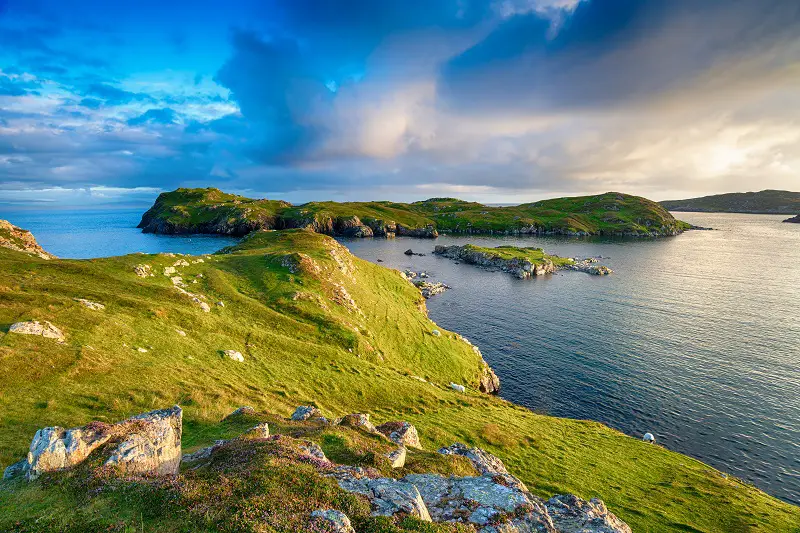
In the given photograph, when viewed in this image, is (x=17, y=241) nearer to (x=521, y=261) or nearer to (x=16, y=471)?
(x=16, y=471)

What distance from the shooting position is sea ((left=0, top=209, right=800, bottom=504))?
49969mm

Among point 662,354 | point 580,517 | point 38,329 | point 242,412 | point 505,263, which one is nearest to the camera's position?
point 580,517

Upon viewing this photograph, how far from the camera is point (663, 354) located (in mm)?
72812

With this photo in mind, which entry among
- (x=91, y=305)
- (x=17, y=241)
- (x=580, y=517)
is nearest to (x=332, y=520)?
(x=580, y=517)

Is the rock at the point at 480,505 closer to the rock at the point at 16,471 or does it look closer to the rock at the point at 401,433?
the rock at the point at 401,433

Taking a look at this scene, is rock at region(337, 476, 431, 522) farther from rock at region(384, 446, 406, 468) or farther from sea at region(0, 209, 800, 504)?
sea at region(0, 209, 800, 504)

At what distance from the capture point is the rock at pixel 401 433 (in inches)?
1039

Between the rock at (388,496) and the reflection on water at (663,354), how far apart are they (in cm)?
4723

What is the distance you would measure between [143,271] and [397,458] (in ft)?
188

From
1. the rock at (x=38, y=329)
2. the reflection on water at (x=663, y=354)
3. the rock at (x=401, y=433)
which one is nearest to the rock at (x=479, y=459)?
the rock at (x=401, y=433)

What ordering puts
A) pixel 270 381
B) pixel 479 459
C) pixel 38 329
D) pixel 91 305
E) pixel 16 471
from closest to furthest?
pixel 16 471
pixel 479 459
pixel 38 329
pixel 270 381
pixel 91 305

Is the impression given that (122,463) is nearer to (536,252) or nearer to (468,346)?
(468,346)

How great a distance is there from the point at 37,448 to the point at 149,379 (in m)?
17.7

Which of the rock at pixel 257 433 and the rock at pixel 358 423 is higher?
Answer: the rock at pixel 257 433
